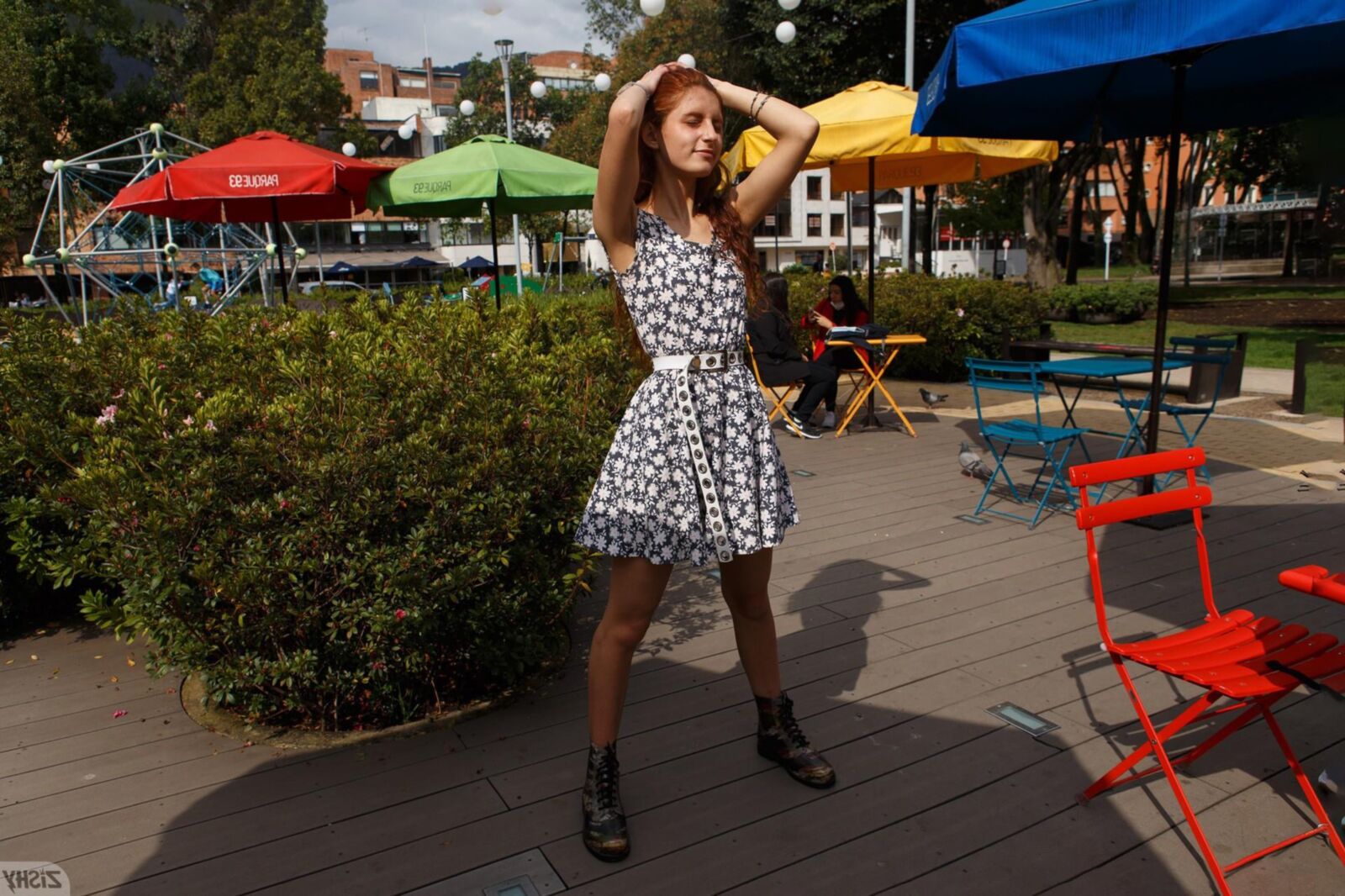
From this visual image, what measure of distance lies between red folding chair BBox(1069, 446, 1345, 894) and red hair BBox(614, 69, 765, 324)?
102 cm

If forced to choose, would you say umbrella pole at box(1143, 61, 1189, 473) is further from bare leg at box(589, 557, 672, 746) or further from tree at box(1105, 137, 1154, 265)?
tree at box(1105, 137, 1154, 265)

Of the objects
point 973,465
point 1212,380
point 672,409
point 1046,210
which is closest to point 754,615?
point 672,409

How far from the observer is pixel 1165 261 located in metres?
4.77

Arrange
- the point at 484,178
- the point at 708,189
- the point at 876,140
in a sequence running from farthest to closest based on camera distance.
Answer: the point at 484,178 < the point at 876,140 < the point at 708,189

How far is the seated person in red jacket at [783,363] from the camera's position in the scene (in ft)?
25.0

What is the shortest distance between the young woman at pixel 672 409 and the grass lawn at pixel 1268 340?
8.00 m

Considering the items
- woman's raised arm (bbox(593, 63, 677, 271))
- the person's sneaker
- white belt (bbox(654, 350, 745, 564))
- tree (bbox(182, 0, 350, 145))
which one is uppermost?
tree (bbox(182, 0, 350, 145))

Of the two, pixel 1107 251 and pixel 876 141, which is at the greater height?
pixel 876 141

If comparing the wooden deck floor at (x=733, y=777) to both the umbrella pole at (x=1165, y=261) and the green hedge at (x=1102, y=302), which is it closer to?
the umbrella pole at (x=1165, y=261)

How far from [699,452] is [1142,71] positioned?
445 centimetres

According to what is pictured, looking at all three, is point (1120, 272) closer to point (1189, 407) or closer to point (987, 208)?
point (987, 208)

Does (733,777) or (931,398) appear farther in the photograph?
(931,398)

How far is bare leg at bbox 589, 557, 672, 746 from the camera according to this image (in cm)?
234

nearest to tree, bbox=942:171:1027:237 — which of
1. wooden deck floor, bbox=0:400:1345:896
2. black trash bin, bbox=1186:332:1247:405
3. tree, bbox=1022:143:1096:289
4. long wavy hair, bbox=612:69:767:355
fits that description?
tree, bbox=1022:143:1096:289
